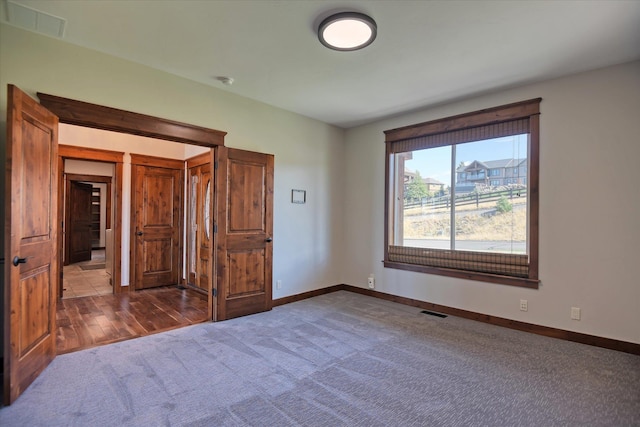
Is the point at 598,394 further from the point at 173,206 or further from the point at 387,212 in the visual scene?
the point at 173,206

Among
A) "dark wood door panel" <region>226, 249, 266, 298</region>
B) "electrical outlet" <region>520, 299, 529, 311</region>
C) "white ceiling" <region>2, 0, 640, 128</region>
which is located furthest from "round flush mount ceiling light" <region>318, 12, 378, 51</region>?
"electrical outlet" <region>520, 299, 529, 311</region>

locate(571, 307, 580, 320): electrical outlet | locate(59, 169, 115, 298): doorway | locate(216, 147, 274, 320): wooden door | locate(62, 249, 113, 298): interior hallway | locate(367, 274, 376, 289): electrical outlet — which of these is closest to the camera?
locate(571, 307, 580, 320): electrical outlet

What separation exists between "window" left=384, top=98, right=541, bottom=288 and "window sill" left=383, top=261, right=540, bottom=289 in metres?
0.01

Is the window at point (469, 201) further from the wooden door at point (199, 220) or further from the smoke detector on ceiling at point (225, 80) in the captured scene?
the wooden door at point (199, 220)

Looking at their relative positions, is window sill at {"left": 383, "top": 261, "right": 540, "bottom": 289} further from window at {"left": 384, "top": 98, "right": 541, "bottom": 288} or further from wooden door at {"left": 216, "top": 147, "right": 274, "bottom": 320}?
wooden door at {"left": 216, "top": 147, "right": 274, "bottom": 320}

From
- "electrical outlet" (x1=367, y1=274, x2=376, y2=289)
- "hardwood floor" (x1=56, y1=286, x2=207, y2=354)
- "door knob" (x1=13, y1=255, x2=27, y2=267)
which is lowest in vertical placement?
"hardwood floor" (x1=56, y1=286, x2=207, y2=354)

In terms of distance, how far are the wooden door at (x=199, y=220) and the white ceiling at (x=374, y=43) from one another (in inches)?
76.4

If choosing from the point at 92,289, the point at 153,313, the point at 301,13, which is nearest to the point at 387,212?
the point at 301,13

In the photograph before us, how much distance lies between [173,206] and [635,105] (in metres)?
6.31

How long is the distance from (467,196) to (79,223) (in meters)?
9.80

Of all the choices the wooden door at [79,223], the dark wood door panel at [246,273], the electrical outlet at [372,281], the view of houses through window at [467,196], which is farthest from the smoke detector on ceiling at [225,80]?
the wooden door at [79,223]

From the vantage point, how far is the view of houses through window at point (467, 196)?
3.74 m

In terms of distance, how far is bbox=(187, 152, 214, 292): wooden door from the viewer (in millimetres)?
5234

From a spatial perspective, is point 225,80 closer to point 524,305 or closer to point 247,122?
point 247,122
